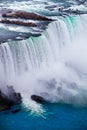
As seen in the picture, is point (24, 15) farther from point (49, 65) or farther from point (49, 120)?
point (49, 120)

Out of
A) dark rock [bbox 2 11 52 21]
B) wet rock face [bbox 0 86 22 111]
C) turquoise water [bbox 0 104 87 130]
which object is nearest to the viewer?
turquoise water [bbox 0 104 87 130]

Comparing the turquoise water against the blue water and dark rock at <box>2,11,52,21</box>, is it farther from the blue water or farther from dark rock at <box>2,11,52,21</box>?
dark rock at <box>2,11,52,21</box>

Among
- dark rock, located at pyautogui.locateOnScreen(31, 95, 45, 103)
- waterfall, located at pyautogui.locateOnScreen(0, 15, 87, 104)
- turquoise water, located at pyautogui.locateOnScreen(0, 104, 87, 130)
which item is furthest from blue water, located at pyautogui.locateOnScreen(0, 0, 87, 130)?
waterfall, located at pyautogui.locateOnScreen(0, 15, 87, 104)

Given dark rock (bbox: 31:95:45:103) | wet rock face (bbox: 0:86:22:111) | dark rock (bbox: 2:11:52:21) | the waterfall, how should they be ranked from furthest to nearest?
1. dark rock (bbox: 2:11:52:21)
2. the waterfall
3. dark rock (bbox: 31:95:45:103)
4. wet rock face (bbox: 0:86:22:111)

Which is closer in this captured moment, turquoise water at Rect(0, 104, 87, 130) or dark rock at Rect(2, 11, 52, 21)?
turquoise water at Rect(0, 104, 87, 130)

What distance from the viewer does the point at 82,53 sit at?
21.0 meters

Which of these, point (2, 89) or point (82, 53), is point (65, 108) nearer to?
point (2, 89)

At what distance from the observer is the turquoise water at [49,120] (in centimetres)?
1411

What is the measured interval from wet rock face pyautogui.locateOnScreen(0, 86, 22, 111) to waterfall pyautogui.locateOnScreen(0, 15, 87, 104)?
593 millimetres

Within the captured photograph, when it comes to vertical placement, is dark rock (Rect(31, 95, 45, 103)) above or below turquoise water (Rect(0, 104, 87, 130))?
above

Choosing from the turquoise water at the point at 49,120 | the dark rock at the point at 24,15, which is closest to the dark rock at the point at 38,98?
Answer: the turquoise water at the point at 49,120

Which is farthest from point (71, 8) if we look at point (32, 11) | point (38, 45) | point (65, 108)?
point (65, 108)

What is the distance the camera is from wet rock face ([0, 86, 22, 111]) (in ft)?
49.5

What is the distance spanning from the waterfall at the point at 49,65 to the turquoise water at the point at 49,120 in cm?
91
